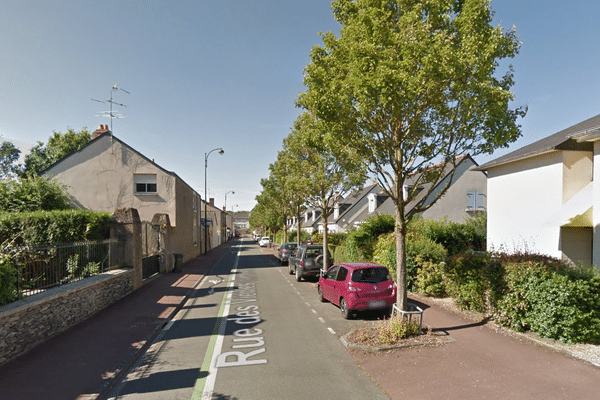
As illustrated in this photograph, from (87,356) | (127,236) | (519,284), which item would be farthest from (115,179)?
(519,284)

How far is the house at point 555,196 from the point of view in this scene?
1046 centimetres

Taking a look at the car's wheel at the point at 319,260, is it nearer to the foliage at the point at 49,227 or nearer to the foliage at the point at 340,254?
the foliage at the point at 340,254

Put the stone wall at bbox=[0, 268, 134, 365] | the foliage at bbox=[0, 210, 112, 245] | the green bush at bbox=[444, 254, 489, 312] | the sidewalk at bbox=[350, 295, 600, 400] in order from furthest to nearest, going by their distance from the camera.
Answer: the foliage at bbox=[0, 210, 112, 245], the green bush at bbox=[444, 254, 489, 312], the stone wall at bbox=[0, 268, 134, 365], the sidewalk at bbox=[350, 295, 600, 400]

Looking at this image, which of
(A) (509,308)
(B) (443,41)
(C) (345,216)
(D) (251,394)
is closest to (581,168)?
(A) (509,308)

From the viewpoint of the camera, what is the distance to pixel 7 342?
21.5 feet

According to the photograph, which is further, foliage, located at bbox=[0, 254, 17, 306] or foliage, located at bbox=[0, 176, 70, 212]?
foliage, located at bbox=[0, 176, 70, 212]

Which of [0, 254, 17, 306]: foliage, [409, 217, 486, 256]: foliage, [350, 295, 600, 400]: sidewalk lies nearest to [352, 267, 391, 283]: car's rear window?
[350, 295, 600, 400]: sidewalk

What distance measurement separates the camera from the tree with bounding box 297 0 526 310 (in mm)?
6918

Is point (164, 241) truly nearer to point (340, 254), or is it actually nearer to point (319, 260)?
point (319, 260)

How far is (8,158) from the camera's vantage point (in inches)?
1528

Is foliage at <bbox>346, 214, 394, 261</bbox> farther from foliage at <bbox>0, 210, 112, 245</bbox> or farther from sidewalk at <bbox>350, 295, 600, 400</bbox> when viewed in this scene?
foliage at <bbox>0, 210, 112, 245</bbox>

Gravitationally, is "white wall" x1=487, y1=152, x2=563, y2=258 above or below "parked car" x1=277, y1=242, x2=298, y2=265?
above

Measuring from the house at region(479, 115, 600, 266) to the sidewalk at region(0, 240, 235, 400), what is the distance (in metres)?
10.9

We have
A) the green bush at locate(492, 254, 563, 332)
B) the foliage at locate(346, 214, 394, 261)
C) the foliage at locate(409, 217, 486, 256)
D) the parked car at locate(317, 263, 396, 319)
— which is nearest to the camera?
the green bush at locate(492, 254, 563, 332)
